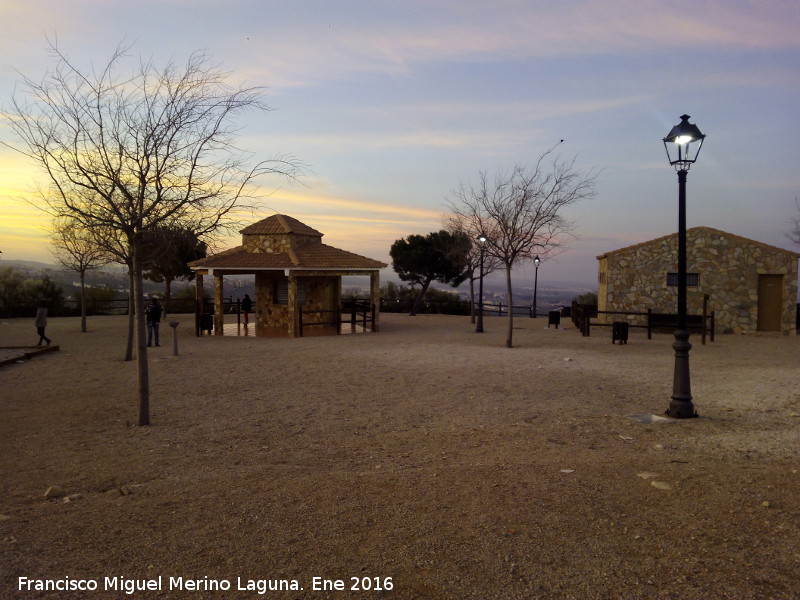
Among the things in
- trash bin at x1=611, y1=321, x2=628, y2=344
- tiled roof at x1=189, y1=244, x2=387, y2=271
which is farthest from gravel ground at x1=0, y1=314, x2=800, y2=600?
tiled roof at x1=189, y1=244, x2=387, y2=271

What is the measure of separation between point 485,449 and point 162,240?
516cm

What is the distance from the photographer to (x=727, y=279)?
23688mm

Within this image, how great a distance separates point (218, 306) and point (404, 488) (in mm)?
19501

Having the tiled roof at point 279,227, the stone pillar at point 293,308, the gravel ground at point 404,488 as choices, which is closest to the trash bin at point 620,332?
the gravel ground at point 404,488

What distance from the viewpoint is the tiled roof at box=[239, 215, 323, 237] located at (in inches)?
968

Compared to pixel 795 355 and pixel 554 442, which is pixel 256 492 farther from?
pixel 795 355

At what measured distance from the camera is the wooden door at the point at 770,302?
23.5 meters

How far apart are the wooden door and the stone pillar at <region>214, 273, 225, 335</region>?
795 inches

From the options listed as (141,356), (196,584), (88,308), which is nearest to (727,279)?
(141,356)

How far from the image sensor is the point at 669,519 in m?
4.66

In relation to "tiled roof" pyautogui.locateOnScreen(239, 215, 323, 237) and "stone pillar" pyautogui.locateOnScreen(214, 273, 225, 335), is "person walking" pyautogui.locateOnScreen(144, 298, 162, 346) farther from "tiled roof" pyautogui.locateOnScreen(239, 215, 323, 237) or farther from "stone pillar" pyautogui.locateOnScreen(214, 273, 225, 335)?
"tiled roof" pyautogui.locateOnScreen(239, 215, 323, 237)

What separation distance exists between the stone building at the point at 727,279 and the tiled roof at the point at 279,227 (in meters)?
13.3

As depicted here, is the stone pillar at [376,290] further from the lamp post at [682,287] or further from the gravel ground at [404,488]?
the lamp post at [682,287]

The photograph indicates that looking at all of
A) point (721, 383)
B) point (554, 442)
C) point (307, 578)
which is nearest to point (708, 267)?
point (721, 383)
